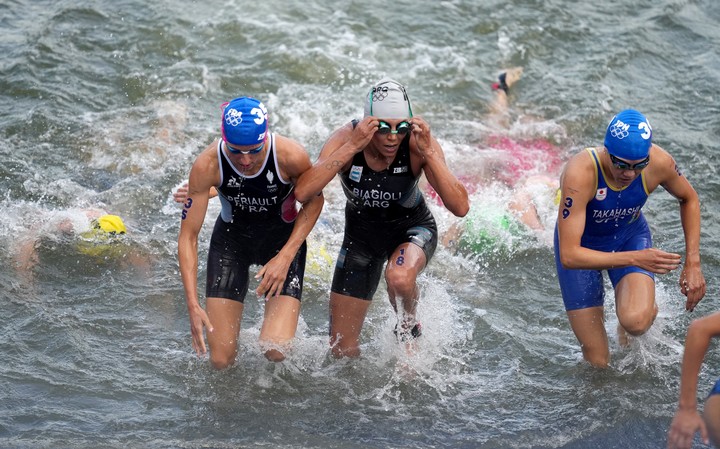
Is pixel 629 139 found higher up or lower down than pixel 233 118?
higher up

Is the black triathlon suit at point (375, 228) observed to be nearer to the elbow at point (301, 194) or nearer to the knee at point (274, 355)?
the elbow at point (301, 194)

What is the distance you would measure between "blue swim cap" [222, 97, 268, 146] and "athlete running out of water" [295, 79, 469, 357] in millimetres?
507

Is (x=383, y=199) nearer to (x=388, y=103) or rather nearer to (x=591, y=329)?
(x=388, y=103)

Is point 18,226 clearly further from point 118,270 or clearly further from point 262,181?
point 262,181

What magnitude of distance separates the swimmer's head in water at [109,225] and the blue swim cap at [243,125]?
11.7ft

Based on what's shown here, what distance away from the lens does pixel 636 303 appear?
22.4ft

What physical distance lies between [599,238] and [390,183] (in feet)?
5.65

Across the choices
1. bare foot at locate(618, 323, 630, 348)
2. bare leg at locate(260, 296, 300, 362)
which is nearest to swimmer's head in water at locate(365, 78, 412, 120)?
bare leg at locate(260, 296, 300, 362)

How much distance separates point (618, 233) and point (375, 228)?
1.88 m

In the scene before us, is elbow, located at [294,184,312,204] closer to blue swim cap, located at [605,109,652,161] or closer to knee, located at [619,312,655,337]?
blue swim cap, located at [605,109,652,161]

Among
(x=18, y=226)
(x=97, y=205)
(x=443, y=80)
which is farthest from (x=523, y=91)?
(x=18, y=226)

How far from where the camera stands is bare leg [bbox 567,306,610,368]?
720 cm

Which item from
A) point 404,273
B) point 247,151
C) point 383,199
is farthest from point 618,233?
point 247,151

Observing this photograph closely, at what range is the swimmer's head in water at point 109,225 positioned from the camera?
959 cm
